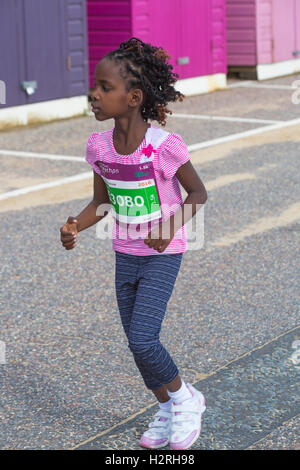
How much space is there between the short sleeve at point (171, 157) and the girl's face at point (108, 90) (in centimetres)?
25

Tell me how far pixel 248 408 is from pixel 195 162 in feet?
21.6

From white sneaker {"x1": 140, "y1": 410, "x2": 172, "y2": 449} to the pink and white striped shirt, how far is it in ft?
2.37

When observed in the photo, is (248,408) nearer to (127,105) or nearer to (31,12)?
(127,105)

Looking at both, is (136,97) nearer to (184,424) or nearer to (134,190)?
(134,190)

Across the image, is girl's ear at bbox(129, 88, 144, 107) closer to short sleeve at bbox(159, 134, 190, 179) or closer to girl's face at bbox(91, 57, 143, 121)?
girl's face at bbox(91, 57, 143, 121)

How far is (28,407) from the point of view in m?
4.57

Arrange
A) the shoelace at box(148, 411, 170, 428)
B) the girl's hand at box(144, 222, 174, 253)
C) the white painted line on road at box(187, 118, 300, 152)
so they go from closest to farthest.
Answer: the girl's hand at box(144, 222, 174, 253), the shoelace at box(148, 411, 170, 428), the white painted line on road at box(187, 118, 300, 152)

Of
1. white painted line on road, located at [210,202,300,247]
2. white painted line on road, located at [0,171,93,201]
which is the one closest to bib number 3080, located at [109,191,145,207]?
white painted line on road, located at [210,202,300,247]

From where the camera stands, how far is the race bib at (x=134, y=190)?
3.91m

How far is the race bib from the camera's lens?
12.8 ft

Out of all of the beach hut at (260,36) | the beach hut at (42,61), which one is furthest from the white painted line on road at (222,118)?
the beach hut at (260,36)

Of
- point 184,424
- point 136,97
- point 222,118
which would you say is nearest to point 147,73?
point 136,97

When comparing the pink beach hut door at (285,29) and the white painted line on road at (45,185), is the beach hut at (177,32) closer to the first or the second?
the pink beach hut door at (285,29)
